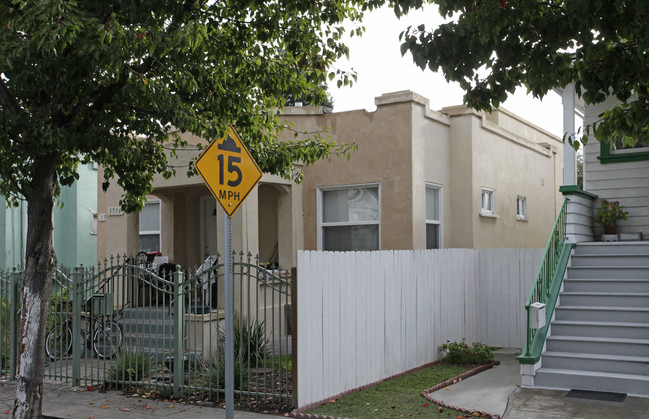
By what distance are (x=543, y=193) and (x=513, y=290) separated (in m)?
7.32

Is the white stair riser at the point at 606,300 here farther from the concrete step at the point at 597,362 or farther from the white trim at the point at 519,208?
the white trim at the point at 519,208

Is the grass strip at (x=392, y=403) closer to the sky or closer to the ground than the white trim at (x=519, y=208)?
closer to the ground

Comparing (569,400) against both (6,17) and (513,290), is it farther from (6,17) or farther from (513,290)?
(6,17)

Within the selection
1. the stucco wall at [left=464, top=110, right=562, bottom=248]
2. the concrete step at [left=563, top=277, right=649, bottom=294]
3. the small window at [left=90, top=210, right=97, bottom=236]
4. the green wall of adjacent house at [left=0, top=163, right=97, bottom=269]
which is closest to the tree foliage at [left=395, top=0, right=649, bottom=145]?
the concrete step at [left=563, top=277, right=649, bottom=294]

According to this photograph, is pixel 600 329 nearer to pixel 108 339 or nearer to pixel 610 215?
pixel 610 215

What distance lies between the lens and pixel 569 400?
350 inches

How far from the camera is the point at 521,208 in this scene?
736 inches

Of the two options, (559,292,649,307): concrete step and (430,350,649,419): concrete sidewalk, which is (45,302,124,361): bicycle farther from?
(559,292,649,307): concrete step

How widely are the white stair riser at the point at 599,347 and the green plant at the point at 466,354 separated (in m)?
1.54

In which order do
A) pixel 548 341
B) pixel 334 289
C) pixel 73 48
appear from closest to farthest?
pixel 73 48
pixel 334 289
pixel 548 341

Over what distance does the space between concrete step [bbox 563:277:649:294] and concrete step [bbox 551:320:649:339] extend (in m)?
0.87

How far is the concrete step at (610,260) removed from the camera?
1148 cm

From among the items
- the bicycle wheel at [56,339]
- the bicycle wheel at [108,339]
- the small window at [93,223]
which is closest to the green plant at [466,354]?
the bicycle wheel at [108,339]

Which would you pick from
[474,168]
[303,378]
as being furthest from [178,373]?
[474,168]
